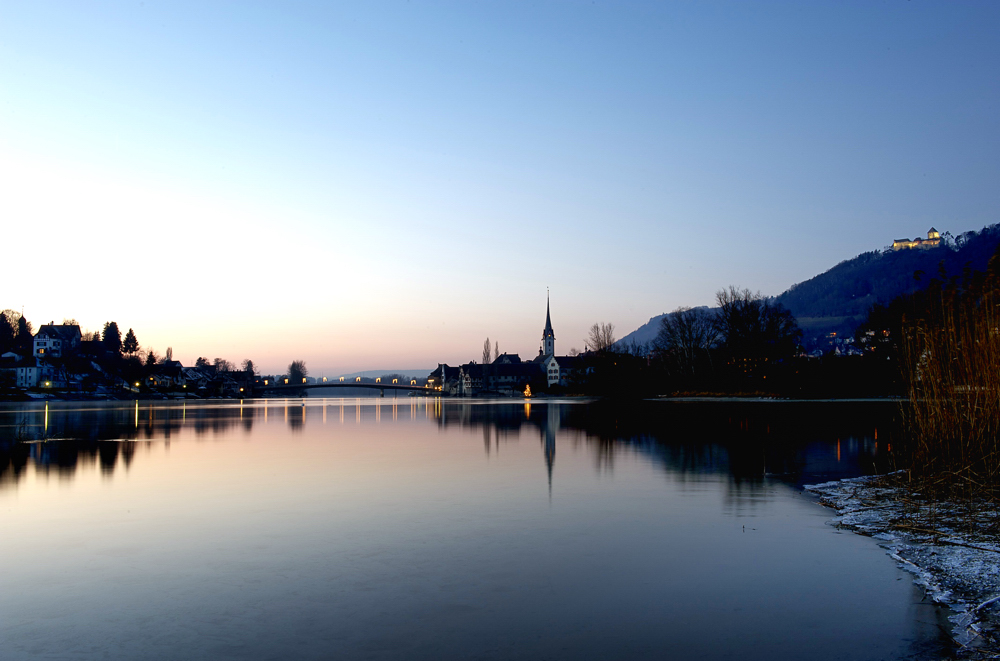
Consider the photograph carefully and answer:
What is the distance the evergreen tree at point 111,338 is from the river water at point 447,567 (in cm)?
16056

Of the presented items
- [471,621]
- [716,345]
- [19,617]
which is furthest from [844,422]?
[716,345]

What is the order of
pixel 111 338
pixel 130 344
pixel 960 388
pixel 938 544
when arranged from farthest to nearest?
pixel 130 344, pixel 111 338, pixel 960 388, pixel 938 544

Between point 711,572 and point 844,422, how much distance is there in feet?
90.2

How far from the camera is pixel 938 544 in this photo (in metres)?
7.97

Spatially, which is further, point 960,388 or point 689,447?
point 689,447

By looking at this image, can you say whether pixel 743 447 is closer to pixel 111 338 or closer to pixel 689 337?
pixel 689 337

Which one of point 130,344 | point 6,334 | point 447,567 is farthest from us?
point 130,344

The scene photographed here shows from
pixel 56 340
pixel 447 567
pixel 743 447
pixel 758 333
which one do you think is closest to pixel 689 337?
pixel 758 333

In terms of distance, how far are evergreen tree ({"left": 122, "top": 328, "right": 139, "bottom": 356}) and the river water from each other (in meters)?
169

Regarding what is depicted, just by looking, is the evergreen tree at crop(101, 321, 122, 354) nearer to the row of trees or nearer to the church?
the church

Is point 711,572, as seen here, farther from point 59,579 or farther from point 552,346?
point 552,346

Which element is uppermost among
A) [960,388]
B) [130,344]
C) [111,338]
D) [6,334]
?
[6,334]

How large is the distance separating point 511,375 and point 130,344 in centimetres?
9019

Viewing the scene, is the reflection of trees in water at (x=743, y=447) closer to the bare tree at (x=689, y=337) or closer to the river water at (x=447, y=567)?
the river water at (x=447, y=567)
